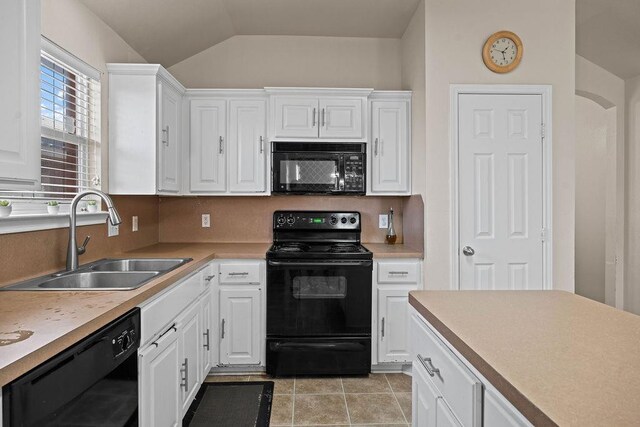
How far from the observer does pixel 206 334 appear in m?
2.64

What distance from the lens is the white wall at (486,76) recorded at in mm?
2779

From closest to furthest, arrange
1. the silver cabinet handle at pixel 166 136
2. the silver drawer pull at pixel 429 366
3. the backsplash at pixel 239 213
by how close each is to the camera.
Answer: the silver drawer pull at pixel 429 366
the silver cabinet handle at pixel 166 136
the backsplash at pixel 239 213

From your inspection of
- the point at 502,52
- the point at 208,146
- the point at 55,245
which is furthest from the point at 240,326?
the point at 502,52

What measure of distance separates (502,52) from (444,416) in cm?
259

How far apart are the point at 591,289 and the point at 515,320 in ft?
14.9

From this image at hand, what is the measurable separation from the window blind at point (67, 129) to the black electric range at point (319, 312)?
1.28 m

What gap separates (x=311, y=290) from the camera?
2.79 m

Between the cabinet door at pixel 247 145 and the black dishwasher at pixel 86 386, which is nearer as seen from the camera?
the black dishwasher at pixel 86 386

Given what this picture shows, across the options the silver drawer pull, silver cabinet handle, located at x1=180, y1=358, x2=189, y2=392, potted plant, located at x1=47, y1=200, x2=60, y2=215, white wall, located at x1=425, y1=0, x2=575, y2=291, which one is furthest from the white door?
potted plant, located at x1=47, y1=200, x2=60, y2=215

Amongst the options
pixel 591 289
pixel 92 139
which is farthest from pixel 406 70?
pixel 591 289

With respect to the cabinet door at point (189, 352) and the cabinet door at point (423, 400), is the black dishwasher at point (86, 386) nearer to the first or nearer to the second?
the cabinet door at point (189, 352)

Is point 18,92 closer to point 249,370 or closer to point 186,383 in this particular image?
point 186,383

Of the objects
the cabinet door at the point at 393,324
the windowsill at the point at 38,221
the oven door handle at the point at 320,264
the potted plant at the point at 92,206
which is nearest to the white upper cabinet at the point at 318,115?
the oven door handle at the point at 320,264

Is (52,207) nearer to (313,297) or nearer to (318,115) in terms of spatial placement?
(313,297)
